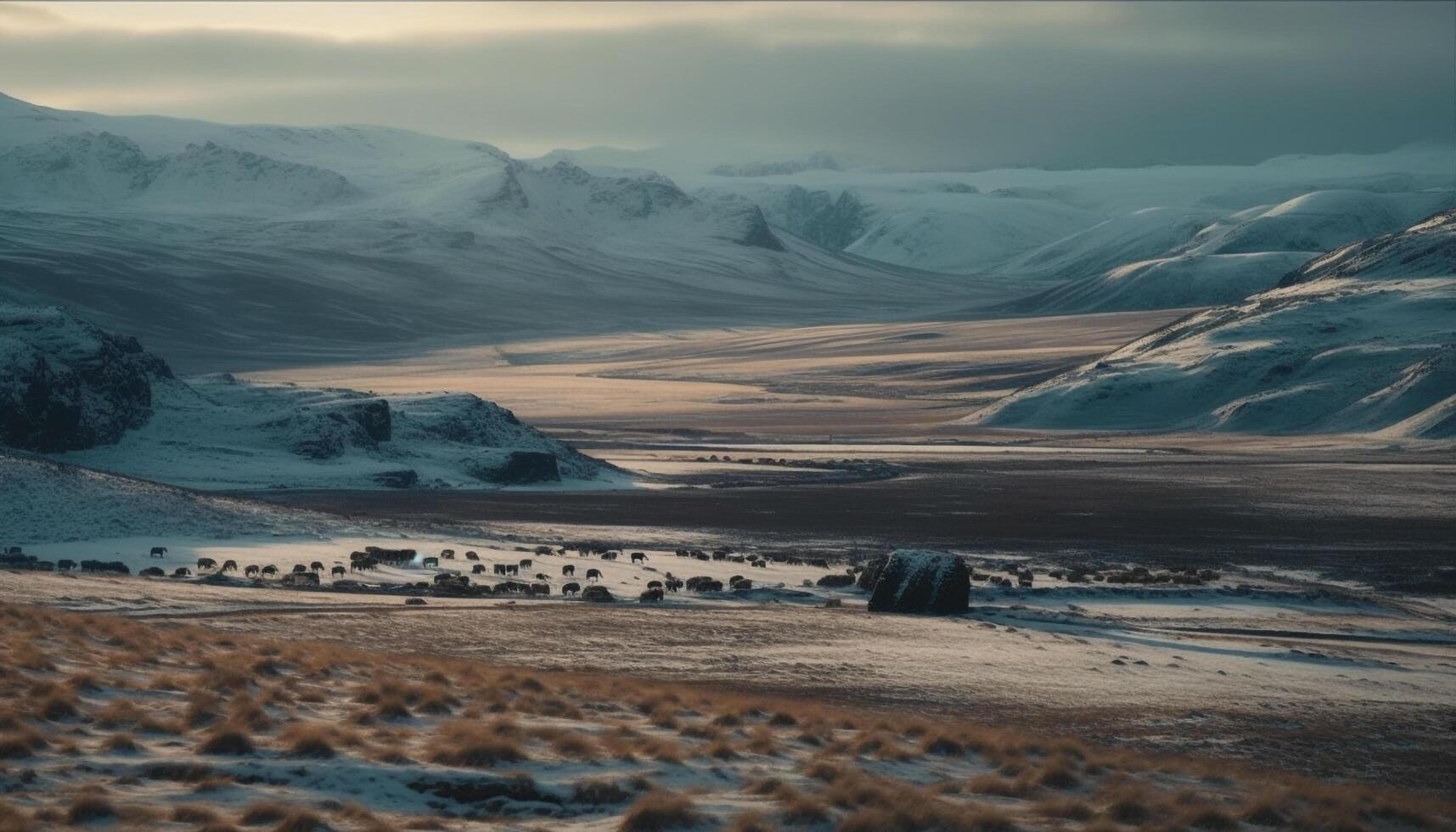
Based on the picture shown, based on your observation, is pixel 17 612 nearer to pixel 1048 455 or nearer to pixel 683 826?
pixel 683 826

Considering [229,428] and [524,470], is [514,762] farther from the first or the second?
[229,428]

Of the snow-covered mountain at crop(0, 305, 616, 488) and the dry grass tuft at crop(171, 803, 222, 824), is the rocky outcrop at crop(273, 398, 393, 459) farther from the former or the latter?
Answer: the dry grass tuft at crop(171, 803, 222, 824)

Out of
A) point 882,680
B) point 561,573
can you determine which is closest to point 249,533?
point 561,573

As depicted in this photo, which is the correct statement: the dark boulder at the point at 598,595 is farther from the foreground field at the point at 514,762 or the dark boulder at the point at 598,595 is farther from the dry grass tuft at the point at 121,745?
the dry grass tuft at the point at 121,745

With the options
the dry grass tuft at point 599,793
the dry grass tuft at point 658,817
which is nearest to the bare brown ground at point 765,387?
the dry grass tuft at point 599,793

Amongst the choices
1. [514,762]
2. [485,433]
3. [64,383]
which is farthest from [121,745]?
[485,433]

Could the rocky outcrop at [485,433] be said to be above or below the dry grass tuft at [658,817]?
above
